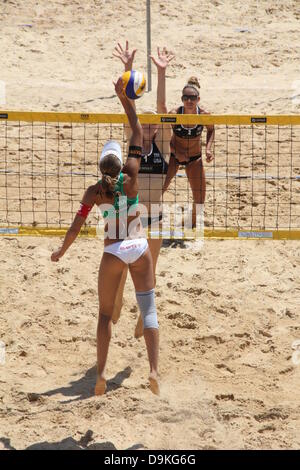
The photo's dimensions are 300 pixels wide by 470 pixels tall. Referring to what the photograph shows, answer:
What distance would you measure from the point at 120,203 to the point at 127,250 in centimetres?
33

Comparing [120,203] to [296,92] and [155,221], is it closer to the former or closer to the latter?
[155,221]

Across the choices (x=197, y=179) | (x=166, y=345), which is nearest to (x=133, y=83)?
(x=166, y=345)

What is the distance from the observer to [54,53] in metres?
14.5

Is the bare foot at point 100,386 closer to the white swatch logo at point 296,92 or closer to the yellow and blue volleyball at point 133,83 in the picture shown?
the yellow and blue volleyball at point 133,83

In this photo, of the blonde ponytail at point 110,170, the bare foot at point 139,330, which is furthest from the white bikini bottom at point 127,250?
the bare foot at point 139,330

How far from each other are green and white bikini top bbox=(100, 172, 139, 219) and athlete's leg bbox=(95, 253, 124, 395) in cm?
29

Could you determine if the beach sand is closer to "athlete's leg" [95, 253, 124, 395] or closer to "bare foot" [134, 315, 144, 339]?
"bare foot" [134, 315, 144, 339]

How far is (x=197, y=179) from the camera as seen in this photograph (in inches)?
368

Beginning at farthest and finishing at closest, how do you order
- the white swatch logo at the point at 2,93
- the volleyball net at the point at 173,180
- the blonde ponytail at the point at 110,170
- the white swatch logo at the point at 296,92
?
the white swatch logo at the point at 296,92 < the white swatch logo at the point at 2,93 < the volleyball net at the point at 173,180 < the blonde ponytail at the point at 110,170

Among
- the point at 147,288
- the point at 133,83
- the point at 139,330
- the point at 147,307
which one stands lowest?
the point at 139,330

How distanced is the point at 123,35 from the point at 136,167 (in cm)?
908

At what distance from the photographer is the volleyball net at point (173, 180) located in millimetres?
9727
